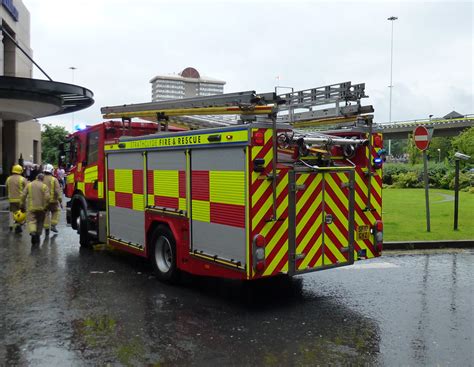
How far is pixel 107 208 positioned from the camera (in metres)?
8.69

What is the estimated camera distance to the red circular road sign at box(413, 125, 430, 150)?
35.3 ft

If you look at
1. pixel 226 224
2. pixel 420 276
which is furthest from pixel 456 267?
pixel 226 224

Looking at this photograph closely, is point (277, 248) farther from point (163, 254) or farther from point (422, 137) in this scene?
point (422, 137)

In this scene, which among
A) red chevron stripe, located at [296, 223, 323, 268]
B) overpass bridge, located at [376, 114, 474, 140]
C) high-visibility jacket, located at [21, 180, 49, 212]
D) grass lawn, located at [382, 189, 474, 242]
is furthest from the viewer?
overpass bridge, located at [376, 114, 474, 140]

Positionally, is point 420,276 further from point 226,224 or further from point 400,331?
point 226,224

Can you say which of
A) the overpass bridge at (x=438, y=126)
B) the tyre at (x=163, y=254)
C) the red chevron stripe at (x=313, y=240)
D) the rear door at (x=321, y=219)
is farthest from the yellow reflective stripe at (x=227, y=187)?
the overpass bridge at (x=438, y=126)

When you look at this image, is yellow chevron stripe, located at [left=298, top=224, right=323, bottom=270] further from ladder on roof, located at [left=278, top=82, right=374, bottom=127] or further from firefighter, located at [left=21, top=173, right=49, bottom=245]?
firefighter, located at [left=21, top=173, right=49, bottom=245]

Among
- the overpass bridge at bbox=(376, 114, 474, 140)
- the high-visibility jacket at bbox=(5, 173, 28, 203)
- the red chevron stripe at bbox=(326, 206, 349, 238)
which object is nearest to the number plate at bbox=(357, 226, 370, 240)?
the red chevron stripe at bbox=(326, 206, 349, 238)

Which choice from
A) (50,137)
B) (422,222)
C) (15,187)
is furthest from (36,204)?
(50,137)

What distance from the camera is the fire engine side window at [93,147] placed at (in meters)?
9.26

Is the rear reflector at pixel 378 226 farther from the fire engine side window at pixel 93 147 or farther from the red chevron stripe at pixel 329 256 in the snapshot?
the fire engine side window at pixel 93 147

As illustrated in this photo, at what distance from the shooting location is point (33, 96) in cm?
2284

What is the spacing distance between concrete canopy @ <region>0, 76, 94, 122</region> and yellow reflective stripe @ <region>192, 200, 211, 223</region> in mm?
18064

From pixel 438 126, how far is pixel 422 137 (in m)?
49.9
